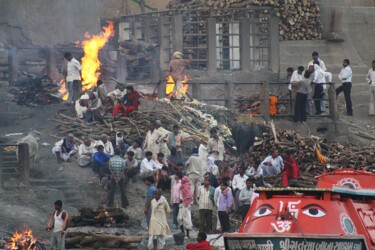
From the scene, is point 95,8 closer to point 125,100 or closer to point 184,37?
point 184,37

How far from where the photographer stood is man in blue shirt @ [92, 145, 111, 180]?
104ft

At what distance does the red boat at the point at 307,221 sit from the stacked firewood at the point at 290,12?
19219 millimetres

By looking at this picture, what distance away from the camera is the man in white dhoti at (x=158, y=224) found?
28.2 m

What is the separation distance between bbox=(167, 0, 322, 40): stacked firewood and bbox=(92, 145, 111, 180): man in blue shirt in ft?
38.1

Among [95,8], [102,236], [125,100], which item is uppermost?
[95,8]

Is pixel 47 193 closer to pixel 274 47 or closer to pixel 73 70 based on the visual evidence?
pixel 73 70

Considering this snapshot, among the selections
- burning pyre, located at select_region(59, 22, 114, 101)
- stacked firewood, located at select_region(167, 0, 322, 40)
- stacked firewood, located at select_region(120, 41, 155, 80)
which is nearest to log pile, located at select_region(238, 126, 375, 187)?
burning pyre, located at select_region(59, 22, 114, 101)

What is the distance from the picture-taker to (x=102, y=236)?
2784 cm

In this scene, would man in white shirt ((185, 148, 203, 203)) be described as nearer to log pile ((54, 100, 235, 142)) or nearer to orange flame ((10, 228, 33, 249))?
log pile ((54, 100, 235, 142))

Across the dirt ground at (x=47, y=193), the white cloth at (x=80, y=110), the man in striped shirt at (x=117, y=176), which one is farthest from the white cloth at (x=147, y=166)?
the white cloth at (x=80, y=110)

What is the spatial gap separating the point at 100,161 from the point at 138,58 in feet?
29.6

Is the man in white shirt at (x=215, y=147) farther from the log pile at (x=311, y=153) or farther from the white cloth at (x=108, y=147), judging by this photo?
the white cloth at (x=108, y=147)

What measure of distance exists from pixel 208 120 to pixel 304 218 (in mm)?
13038

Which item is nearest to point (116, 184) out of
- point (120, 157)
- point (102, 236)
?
→ point (120, 157)
